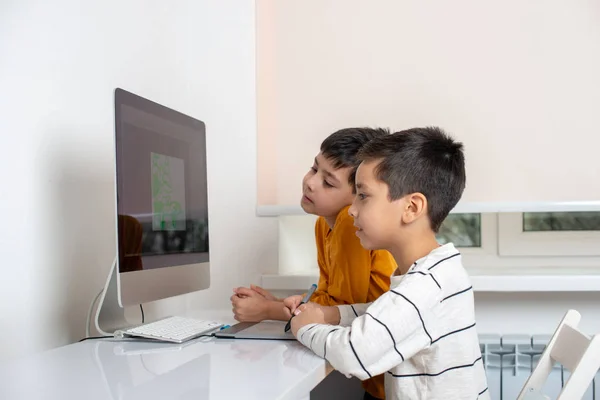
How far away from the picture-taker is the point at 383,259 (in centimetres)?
141

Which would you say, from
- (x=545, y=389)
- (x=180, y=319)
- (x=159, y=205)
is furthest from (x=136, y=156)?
(x=545, y=389)

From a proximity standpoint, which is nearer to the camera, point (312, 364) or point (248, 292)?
point (312, 364)

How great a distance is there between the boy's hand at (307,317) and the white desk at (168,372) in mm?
34

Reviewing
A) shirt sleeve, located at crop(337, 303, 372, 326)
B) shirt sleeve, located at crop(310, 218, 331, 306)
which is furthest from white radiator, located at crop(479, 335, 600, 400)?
shirt sleeve, located at crop(337, 303, 372, 326)

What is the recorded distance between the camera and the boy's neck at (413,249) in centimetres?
117

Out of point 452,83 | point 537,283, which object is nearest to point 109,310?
point 537,283

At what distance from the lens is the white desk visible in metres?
0.80

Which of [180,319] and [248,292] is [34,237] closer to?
[180,319]

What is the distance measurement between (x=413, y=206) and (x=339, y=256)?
0.25 meters

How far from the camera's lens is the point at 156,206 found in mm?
1295

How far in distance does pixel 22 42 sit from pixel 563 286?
138 centimetres

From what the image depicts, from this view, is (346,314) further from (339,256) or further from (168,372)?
(168,372)

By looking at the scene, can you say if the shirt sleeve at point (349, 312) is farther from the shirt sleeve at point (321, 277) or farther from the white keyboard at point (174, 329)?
the white keyboard at point (174, 329)

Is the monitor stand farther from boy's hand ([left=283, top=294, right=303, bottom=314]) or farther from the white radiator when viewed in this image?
the white radiator
